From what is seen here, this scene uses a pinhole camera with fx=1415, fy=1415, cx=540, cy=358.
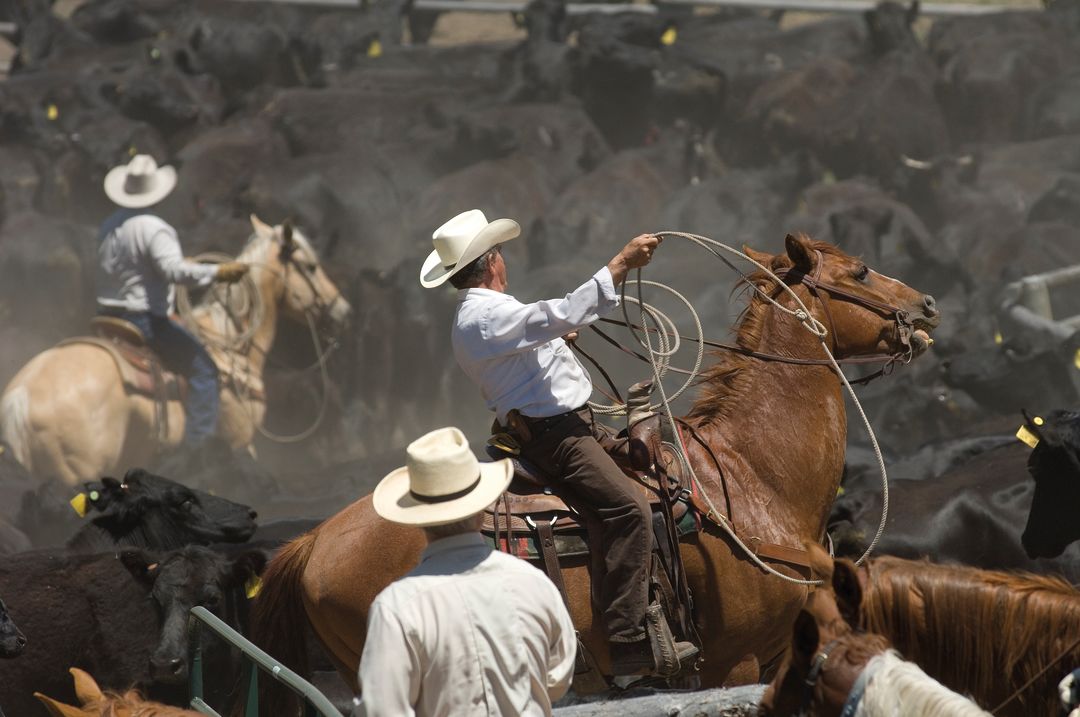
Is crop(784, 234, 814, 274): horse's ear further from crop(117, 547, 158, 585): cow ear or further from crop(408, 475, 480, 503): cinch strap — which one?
crop(117, 547, 158, 585): cow ear

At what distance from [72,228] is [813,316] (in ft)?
43.7

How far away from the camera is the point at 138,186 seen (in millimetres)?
11539

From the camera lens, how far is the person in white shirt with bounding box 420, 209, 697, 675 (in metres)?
5.29

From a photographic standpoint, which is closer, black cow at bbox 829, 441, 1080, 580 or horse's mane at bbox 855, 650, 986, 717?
horse's mane at bbox 855, 650, 986, 717

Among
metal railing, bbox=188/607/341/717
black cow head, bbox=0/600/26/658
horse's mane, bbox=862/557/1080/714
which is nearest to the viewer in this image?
horse's mane, bbox=862/557/1080/714

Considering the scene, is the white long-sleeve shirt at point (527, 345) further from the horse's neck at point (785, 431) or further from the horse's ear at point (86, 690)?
the horse's ear at point (86, 690)

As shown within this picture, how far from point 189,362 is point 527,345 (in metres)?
6.94

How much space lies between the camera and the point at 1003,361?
1217 cm

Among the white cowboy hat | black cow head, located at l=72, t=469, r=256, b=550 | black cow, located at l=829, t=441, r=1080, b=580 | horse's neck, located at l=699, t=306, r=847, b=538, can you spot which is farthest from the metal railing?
the white cowboy hat

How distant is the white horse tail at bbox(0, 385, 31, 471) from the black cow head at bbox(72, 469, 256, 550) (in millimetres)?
3416

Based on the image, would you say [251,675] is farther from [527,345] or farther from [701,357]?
[701,357]

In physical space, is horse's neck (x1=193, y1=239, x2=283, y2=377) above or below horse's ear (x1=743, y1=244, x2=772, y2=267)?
below

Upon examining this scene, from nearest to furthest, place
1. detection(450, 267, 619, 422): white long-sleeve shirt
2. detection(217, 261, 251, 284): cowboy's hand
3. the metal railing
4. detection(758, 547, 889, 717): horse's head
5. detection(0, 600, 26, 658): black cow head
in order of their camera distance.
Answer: detection(758, 547, 889, 717): horse's head → the metal railing → detection(0, 600, 26, 658): black cow head → detection(450, 267, 619, 422): white long-sleeve shirt → detection(217, 261, 251, 284): cowboy's hand

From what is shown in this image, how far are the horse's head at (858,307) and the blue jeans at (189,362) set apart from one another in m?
6.61
